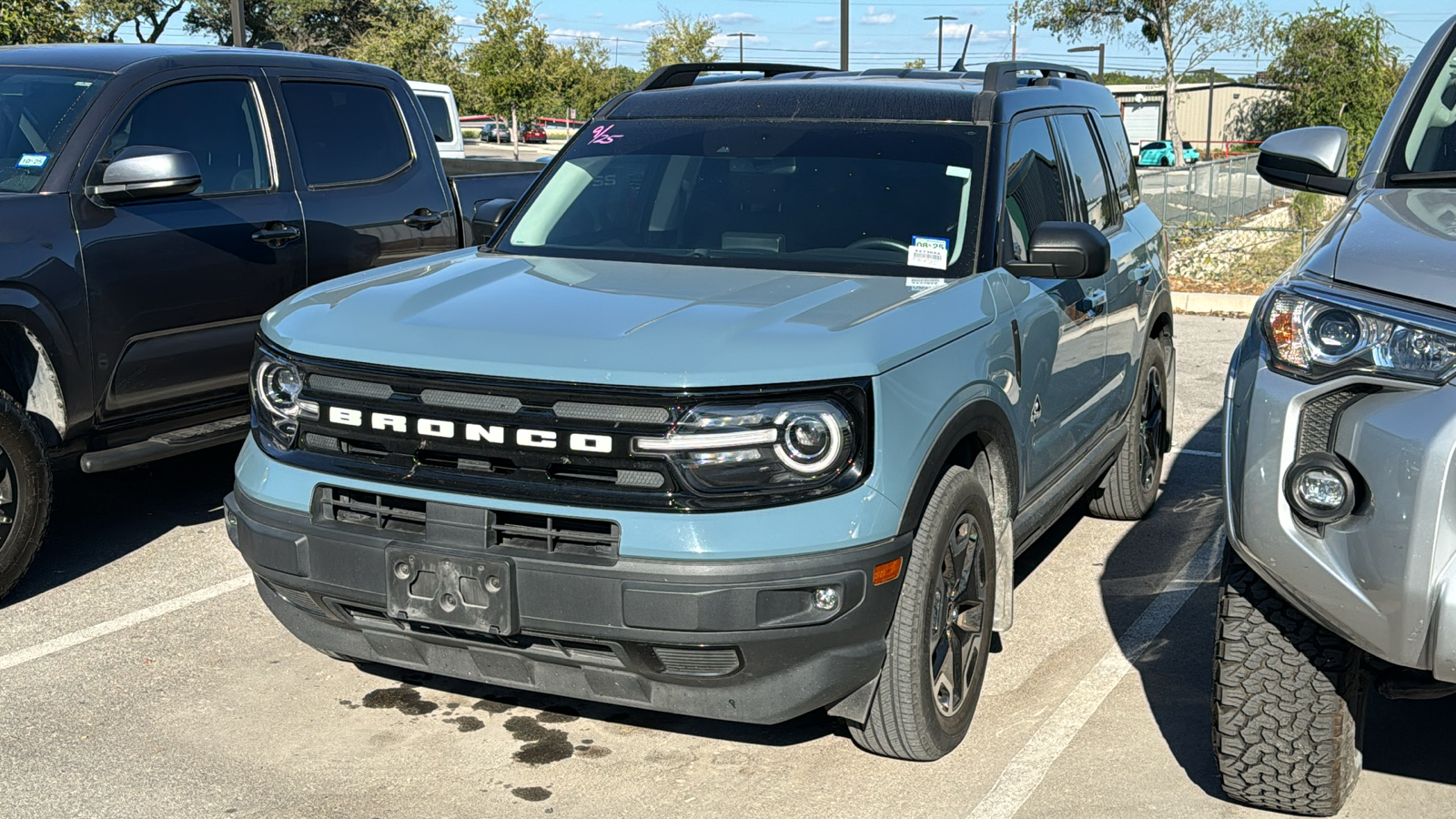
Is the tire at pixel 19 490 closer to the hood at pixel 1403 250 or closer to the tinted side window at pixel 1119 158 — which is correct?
the hood at pixel 1403 250

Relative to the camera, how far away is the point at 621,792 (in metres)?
3.66

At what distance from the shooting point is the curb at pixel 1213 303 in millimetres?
13656

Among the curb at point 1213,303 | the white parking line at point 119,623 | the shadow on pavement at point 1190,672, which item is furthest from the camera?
the curb at point 1213,303

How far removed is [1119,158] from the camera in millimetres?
6227

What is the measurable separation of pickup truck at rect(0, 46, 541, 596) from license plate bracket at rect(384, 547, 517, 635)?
2.02 metres

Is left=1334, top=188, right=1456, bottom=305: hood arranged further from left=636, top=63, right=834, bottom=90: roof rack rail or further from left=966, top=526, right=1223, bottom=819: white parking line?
left=636, top=63, right=834, bottom=90: roof rack rail

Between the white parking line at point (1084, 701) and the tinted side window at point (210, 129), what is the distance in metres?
4.02

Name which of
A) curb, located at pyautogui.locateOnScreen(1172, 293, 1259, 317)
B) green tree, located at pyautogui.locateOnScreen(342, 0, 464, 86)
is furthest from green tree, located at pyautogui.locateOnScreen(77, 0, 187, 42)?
curb, located at pyautogui.locateOnScreen(1172, 293, 1259, 317)

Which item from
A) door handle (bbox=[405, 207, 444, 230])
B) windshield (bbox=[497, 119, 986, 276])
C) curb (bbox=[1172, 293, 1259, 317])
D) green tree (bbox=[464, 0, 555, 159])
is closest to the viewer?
windshield (bbox=[497, 119, 986, 276])

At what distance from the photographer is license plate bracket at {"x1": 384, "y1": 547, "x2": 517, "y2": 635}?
325cm

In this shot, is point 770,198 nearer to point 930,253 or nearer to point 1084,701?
point 930,253

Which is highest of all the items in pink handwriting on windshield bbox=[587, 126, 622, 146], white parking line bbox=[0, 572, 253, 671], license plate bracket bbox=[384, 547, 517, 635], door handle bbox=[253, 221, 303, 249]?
pink handwriting on windshield bbox=[587, 126, 622, 146]

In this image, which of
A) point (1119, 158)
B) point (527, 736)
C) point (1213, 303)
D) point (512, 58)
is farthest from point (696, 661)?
point (512, 58)

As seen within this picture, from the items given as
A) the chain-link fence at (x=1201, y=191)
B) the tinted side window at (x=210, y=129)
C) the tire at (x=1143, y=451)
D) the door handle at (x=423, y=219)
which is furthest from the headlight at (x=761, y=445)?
the chain-link fence at (x=1201, y=191)
